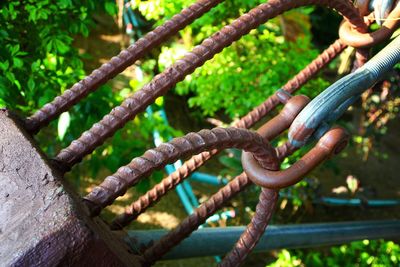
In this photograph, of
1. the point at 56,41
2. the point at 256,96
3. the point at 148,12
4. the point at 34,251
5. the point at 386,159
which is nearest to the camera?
the point at 34,251

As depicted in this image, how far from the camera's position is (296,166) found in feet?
2.53

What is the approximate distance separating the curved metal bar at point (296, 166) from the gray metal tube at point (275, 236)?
347mm

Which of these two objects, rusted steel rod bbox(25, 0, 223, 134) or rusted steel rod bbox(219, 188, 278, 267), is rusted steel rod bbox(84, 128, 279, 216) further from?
rusted steel rod bbox(25, 0, 223, 134)

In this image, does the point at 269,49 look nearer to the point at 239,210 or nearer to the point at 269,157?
the point at 239,210

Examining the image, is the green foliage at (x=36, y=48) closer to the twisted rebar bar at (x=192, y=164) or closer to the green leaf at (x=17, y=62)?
the green leaf at (x=17, y=62)

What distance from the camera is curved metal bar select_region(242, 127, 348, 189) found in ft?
2.51

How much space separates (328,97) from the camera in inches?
29.7

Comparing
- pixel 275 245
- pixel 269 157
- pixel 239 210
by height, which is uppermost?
pixel 269 157

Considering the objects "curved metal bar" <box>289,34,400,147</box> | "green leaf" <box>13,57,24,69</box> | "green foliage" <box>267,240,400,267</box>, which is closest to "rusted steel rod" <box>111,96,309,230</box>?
"curved metal bar" <box>289,34,400,147</box>

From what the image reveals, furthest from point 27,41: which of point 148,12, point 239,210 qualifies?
point 239,210

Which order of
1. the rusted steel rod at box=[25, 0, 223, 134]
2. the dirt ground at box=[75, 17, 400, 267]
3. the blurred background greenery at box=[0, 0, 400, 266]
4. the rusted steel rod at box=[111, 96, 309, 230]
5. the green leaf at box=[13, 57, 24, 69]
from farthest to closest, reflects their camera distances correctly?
1. the dirt ground at box=[75, 17, 400, 267]
2. the blurred background greenery at box=[0, 0, 400, 266]
3. the green leaf at box=[13, 57, 24, 69]
4. the rusted steel rod at box=[25, 0, 223, 134]
5. the rusted steel rod at box=[111, 96, 309, 230]

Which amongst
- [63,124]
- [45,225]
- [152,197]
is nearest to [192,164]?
[152,197]

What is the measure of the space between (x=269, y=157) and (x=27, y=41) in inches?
53.7

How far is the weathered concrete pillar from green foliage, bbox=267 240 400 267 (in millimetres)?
2072
